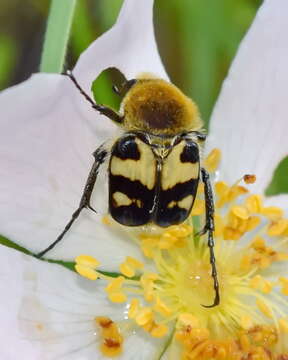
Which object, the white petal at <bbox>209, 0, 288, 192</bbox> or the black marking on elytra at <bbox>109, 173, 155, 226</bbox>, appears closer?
the black marking on elytra at <bbox>109, 173, 155, 226</bbox>

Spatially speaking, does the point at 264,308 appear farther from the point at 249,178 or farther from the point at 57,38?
the point at 57,38

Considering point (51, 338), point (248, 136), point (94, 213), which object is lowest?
point (51, 338)

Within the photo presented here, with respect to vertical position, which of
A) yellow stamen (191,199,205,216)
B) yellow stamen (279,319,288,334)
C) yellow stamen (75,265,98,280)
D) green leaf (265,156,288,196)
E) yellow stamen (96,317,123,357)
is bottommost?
yellow stamen (96,317,123,357)

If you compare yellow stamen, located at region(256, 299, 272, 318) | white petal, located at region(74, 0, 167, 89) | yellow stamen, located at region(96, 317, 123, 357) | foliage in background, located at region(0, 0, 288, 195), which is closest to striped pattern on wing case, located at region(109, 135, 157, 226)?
white petal, located at region(74, 0, 167, 89)


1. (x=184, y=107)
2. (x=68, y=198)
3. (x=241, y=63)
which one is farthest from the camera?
(x=241, y=63)

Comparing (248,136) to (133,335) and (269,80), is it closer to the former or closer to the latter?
(269,80)

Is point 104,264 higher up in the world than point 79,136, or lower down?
lower down

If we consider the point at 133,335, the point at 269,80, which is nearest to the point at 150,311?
the point at 133,335

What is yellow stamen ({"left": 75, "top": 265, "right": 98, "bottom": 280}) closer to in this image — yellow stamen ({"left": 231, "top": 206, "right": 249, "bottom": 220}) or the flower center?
the flower center
